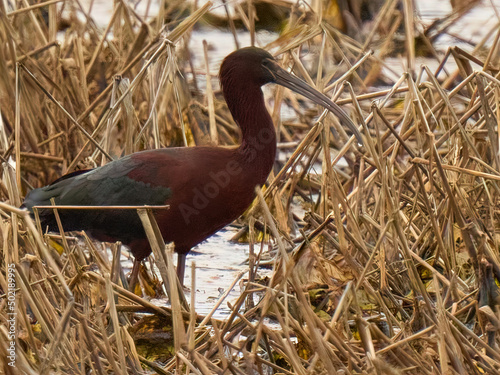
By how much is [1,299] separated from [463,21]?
7.42 meters

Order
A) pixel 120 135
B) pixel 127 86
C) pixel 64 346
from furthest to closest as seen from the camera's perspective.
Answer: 1. pixel 120 135
2. pixel 127 86
3. pixel 64 346

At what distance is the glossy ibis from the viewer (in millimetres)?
3613

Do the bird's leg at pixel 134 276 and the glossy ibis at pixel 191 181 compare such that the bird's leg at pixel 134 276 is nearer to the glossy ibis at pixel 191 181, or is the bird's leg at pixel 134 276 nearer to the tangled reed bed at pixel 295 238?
the glossy ibis at pixel 191 181

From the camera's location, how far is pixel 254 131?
3750 mm

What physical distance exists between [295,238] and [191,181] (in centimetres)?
98

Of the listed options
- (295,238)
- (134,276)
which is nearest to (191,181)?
(134,276)

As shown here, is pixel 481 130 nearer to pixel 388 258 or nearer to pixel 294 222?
pixel 388 258

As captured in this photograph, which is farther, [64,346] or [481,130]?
[481,130]

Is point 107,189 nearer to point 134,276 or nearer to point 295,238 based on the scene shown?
point 134,276

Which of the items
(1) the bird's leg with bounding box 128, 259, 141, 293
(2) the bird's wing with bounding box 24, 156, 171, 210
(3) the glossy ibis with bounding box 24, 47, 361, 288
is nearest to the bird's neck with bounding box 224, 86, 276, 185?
(3) the glossy ibis with bounding box 24, 47, 361, 288

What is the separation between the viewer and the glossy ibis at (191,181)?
361cm

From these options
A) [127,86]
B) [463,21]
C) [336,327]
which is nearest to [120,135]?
[127,86]

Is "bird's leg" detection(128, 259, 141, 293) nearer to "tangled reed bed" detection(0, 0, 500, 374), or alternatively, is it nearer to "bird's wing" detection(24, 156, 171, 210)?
"tangled reed bed" detection(0, 0, 500, 374)

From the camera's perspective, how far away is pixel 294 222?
4.92 meters
